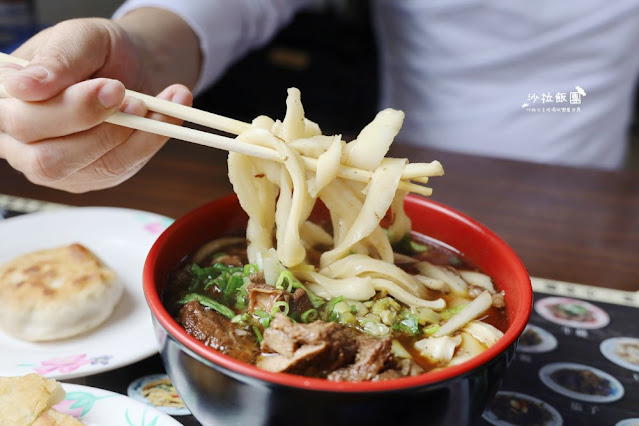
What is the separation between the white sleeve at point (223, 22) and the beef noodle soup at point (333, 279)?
1099mm

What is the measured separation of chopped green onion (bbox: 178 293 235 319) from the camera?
115cm

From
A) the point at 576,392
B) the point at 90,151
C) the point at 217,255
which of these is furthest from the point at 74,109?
the point at 576,392

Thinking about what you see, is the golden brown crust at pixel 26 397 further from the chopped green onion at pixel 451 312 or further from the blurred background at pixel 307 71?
the blurred background at pixel 307 71

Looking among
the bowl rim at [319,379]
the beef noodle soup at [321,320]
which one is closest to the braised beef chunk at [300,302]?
the beef noodle soup at [321,320]

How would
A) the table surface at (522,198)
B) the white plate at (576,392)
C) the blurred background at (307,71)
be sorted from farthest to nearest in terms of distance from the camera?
the blurred background at (307,71)
the table surface at (522,198)
the white plate at (576,392)

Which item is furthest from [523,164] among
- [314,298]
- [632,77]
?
[314,298]

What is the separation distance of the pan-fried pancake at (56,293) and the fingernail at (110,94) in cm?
47

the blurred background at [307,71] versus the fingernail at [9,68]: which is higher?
the fingernail at [9,68]

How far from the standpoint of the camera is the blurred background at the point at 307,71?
13.9 ft

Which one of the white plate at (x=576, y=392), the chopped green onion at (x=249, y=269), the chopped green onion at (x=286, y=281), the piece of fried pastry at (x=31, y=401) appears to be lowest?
the piece of fried pastry at (x=31, y=401)

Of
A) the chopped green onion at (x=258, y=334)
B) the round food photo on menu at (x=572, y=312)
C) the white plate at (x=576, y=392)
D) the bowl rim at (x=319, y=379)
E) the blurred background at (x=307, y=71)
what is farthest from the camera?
the blurred background at (x=307, y=71)

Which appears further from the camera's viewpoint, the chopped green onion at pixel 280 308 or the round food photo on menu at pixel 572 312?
the round food photo on menu at pixel 572 312

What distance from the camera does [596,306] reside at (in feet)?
5.26

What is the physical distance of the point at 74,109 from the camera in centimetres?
118
